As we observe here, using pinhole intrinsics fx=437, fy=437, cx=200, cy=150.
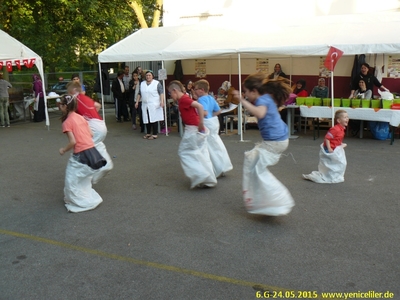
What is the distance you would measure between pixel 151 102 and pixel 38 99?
18.2 feet

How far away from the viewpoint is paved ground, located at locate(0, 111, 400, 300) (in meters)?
3.74

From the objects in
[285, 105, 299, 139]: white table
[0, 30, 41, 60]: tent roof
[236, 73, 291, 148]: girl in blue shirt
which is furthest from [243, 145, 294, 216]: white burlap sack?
[0, 30, 41, 60]: tent roof

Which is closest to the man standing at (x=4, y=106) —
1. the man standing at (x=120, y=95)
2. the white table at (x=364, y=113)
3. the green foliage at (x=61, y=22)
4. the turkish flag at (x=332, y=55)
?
the man standing at (x=120, y=95)

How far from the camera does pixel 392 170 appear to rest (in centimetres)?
736

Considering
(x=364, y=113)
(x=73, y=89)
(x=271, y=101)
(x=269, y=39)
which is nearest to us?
(x=271, y=101)

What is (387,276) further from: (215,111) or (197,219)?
(215,111)

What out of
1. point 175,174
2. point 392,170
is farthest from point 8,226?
point 392,170

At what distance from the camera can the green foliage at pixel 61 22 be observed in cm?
1617

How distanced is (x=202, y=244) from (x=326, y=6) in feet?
34.4

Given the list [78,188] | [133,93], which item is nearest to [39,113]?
[133,93]

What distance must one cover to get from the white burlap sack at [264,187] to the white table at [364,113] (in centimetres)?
542

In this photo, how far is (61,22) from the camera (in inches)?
683

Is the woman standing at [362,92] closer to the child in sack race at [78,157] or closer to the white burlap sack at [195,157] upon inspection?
the white burlap sack at [195,157]

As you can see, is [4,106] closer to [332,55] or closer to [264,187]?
[332,55]
